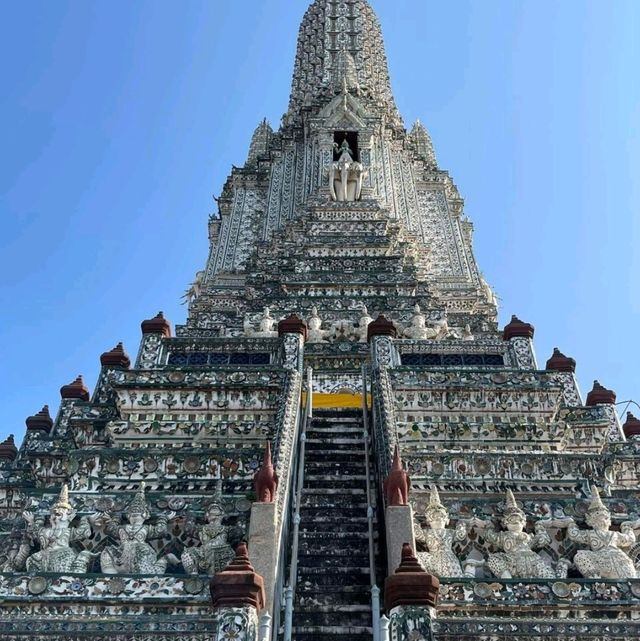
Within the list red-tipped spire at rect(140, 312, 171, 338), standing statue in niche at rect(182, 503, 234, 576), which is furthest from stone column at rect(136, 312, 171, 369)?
standing statue in niche at rect(182, 503, 234, 576)

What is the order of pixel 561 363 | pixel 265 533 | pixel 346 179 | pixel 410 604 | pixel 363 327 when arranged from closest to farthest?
pixel 410 604, pixel 265 533, pixel 561 363, pixel 363 327, pixel 346 179

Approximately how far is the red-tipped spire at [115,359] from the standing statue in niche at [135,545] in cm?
594

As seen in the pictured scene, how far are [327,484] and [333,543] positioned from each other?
1464mm

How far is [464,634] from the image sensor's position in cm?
930

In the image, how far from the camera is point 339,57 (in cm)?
3734

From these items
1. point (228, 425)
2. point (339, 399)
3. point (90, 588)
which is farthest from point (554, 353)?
point (90, 588)

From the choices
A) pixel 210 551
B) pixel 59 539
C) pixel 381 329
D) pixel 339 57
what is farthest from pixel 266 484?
pixel 339 57

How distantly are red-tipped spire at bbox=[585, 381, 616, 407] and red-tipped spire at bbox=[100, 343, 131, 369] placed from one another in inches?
370

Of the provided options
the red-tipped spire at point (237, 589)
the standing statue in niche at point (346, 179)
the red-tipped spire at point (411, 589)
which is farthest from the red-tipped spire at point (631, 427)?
the standing statue in niche at point (346, 179)

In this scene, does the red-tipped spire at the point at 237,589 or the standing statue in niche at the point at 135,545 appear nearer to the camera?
the red-tipped spire at the point at 237,589

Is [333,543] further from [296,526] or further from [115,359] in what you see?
[115,359]

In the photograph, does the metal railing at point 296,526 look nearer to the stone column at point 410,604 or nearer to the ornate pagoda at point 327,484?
the ornate pagoda at point 327,484

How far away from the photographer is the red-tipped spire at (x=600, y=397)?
17219 millimetres

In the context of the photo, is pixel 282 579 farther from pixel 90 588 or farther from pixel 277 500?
pixel 90 588
